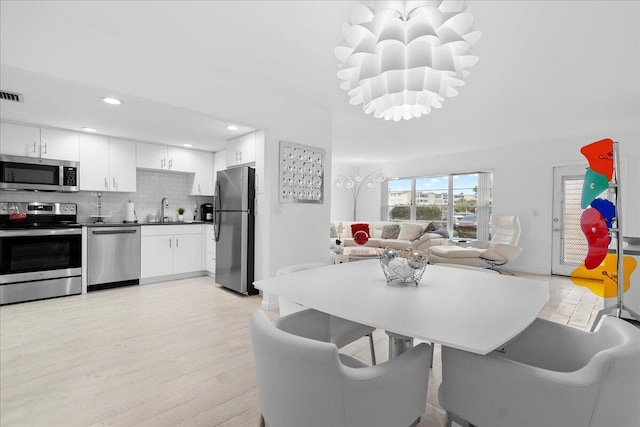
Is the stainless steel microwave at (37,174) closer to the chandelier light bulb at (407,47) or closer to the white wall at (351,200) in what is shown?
the chandelier light bulb at (407,47)

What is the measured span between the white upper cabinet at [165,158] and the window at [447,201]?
16.9ft

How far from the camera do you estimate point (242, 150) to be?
4238mm

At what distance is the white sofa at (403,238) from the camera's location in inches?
245

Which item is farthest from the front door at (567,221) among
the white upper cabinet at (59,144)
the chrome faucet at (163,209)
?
the white upper cabinet at (59,144)

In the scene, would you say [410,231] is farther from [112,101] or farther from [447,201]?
[112,101]

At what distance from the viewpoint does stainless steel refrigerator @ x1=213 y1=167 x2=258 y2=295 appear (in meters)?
3.97

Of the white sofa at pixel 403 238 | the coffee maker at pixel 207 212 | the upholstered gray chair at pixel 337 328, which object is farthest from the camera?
the white sofa at pixel 403 238

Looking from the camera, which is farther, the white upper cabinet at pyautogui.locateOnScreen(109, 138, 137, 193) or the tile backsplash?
the white upper cabinet at pyautogui.locateOnScreen(109, 138, 137, 193)

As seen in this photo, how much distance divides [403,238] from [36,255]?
6145 mm

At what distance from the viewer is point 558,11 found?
2084 millimetres

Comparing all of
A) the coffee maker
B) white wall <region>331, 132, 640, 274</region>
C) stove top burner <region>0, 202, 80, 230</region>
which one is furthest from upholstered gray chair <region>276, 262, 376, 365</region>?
white wall <region>331, 132, 640, 274</region>

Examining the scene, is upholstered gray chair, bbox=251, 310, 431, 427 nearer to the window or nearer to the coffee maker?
the coffee maker

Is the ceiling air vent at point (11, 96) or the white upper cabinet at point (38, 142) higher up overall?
the ceiling air vent at point (11, 96)

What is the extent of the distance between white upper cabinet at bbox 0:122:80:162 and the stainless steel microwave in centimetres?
8
